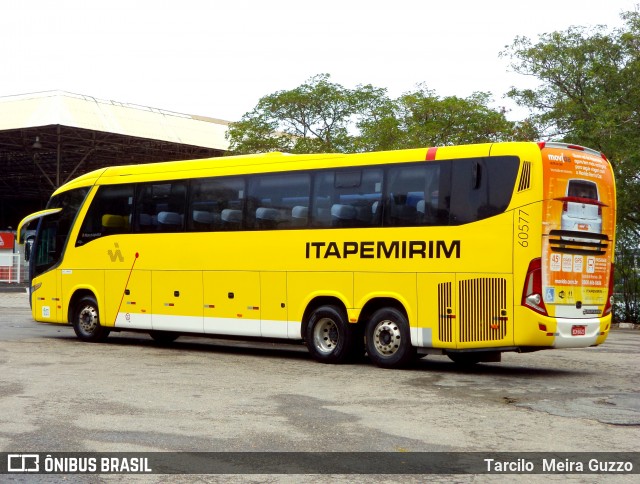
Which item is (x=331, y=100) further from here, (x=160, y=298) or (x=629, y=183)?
(x=160, y=298)

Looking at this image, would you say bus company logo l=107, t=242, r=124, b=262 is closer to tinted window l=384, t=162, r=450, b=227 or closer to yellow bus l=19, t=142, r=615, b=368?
yellow bus l=19, t=142, r=615, b=368

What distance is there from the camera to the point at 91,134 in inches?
1980

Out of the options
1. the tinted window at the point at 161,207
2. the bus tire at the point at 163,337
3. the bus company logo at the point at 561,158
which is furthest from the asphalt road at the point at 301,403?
the bus company logo at the point at 561,158

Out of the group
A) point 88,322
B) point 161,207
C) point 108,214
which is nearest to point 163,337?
point 88,322

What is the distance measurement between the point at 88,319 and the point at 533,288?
10222 mm

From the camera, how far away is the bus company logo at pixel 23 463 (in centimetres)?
731

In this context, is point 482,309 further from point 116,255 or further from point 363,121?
point 363,121

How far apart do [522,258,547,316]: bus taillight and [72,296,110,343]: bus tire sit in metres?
9.68

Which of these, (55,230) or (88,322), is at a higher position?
(55,230)

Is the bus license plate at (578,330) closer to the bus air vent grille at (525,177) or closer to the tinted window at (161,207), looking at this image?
the bus air vent grille at (525,177)

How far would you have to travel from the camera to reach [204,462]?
7.73 metres

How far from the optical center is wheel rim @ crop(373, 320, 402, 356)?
15.4 m

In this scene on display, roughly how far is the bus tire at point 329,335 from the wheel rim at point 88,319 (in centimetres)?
572

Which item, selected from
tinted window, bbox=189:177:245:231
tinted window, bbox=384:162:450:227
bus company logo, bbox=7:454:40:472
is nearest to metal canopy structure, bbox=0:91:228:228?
tinted window, bbox=189:177:245:231
